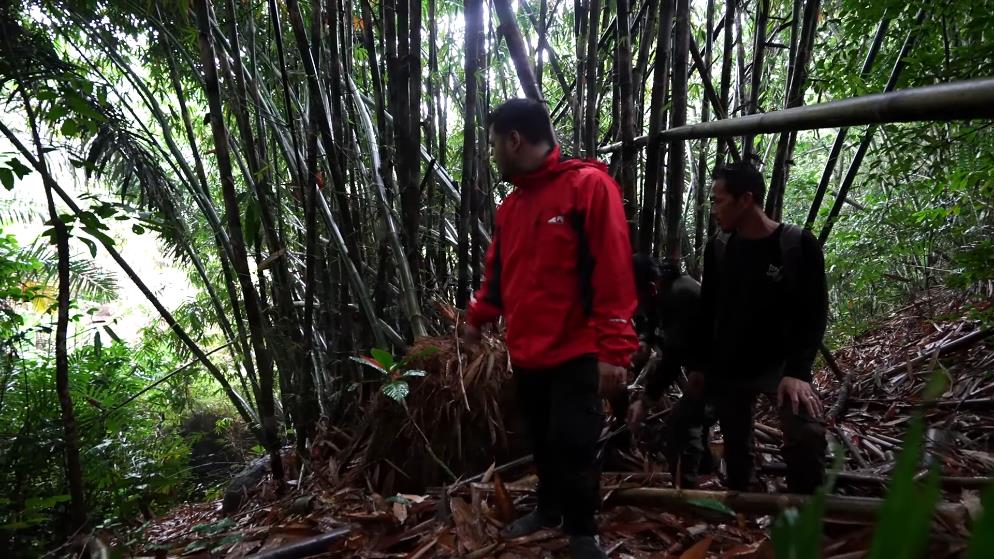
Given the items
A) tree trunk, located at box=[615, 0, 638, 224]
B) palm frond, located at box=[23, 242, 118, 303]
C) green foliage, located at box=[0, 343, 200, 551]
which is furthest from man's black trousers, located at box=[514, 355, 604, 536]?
palm frond, located at box=[23, 242, 118, 303]

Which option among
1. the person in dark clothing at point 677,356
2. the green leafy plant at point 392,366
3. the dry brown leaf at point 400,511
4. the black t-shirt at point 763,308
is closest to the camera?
the black t-shirt at point 763,308

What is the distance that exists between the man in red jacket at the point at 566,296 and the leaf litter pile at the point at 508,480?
0.23 metres

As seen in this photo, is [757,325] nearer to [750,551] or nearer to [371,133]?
[750,551]

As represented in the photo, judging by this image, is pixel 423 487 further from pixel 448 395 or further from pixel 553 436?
pixel 553 436

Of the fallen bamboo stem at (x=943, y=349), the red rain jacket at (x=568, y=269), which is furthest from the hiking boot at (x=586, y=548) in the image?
the fallen bamboo stem at (x=943, y=349)

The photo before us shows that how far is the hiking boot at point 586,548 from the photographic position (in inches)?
64.1

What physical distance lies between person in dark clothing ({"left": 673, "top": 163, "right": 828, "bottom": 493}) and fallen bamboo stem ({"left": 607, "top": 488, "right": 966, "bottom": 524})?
29 cm

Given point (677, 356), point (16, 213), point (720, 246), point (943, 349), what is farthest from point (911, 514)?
point (16, 213)

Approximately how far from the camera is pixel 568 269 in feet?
5.80

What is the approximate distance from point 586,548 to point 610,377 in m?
0.49

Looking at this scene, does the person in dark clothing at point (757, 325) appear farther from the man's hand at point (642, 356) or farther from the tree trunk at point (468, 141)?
the tree trunk at point (468, 141)

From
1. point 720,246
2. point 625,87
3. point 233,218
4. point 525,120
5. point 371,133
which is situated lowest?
point 720,246

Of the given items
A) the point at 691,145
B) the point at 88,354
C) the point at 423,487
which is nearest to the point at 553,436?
the point at 423,487

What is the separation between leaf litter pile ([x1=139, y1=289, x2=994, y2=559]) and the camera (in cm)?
173
